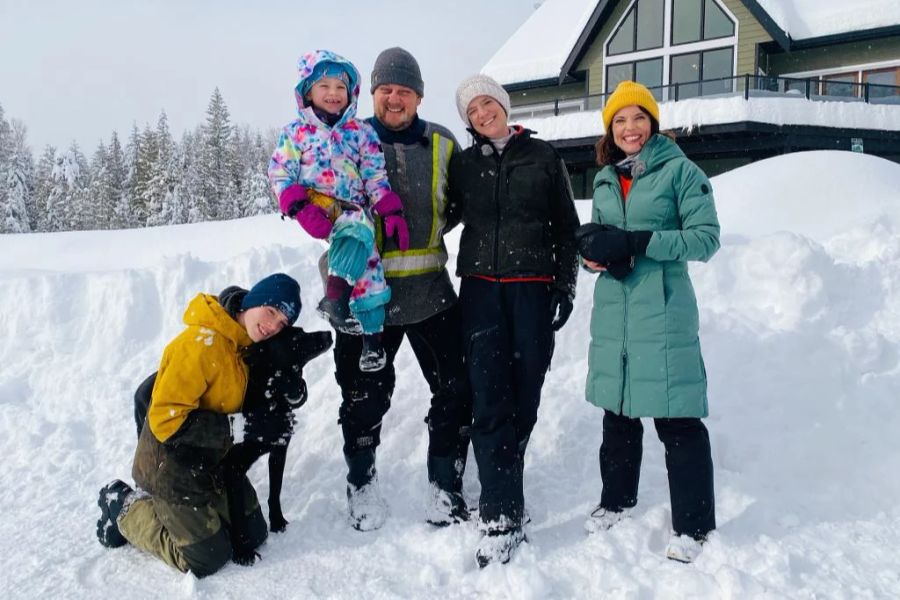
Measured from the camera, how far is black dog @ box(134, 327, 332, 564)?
320cm

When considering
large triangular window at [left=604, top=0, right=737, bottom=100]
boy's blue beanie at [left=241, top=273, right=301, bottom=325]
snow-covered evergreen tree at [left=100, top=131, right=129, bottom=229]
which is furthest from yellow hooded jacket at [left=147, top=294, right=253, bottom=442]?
snow-covered evergreen tree at [left=100, top=131, right=129, bottom=229]

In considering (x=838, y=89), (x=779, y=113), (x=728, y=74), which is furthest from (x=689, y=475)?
(x=728, y=74)

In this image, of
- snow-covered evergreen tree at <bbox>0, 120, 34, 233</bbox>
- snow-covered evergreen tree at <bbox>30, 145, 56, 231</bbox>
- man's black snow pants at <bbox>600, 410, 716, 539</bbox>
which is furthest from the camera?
snow-covered evergreen tree at <bbox>30, 145, 56, 231</bbox>

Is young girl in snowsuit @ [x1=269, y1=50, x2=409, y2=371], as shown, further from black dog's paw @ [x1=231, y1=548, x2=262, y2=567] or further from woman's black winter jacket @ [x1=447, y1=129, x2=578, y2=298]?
black dog's paw @ [x1=231, y1=548, x2=262, y2=567]

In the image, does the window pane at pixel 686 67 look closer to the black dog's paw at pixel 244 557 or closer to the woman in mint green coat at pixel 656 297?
the woman in mint green coat at pixel 656 297

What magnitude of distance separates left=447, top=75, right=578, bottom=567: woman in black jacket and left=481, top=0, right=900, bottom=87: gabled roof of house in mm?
17486

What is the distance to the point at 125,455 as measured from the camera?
171 inches

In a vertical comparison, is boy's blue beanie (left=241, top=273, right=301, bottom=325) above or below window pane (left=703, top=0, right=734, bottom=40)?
below

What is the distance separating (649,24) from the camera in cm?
1958

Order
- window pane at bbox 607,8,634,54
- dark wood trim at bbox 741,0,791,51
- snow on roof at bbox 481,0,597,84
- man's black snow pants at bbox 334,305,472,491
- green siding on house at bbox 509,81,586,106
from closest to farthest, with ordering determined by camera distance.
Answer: man's black snow pants at bbox 334,305,472,491 < dark wood trim at bbox 741,0,791,51 < window pane at bbox 607,8,634,54 < snow on roof at bbox 481,0,597,84 < green siding on house at bbox 509,81,586,106

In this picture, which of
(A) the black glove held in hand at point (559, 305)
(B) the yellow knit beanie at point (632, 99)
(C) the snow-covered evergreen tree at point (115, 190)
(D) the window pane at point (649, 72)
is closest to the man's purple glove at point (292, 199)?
(A) the black glove held in hand at point (559, 305)

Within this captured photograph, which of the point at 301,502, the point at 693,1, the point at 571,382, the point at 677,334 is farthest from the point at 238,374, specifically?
the point at 693,1

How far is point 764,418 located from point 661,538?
1617 mm

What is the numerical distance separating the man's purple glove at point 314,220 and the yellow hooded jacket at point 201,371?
618mm
